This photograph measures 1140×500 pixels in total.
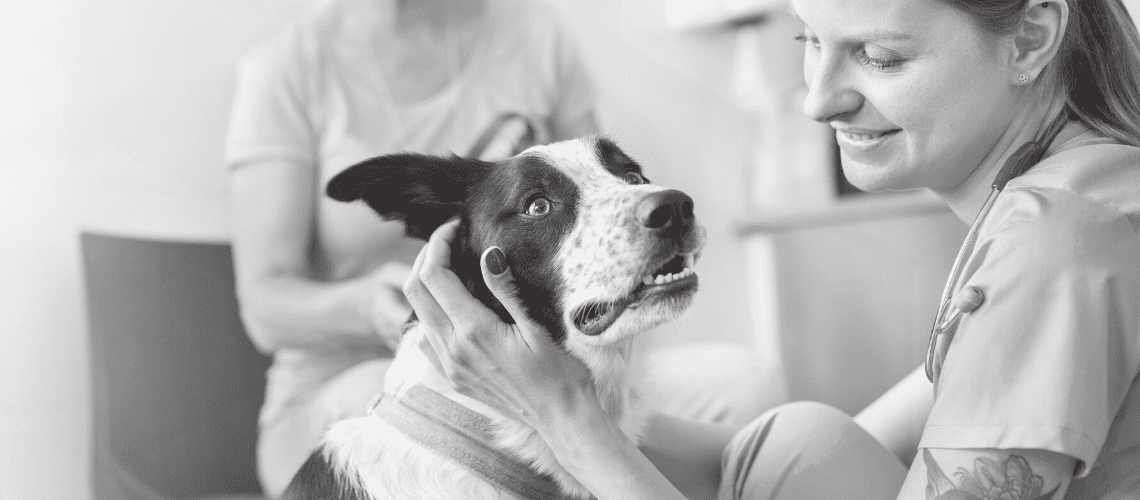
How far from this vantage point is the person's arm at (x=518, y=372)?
92cm

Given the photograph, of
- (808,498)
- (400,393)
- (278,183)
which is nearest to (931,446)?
(808,498)

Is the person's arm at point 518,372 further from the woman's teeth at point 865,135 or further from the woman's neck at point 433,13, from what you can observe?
the woman's neck at point 433,13

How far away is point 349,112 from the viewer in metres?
1.64

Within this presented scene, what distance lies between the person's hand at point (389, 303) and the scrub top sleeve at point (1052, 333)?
86 centimetres

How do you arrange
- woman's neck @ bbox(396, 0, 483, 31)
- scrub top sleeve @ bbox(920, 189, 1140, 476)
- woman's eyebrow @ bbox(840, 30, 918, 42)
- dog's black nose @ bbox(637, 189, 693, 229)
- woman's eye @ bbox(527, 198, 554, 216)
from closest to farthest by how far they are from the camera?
scrub top sleeve @ bbox(920, 189, 1140, 476), woman's eyebrow @ bbox(840, 30, 918, 42), dog's black nose @ bbox(637, 189, 693, 229), woman's eye @ bbox(527, 198, 554, 216), woman's neck @ bbox(396, 0, 483, 31)

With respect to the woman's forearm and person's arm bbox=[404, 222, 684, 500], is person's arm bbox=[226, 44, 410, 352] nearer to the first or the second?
the woman's forearm

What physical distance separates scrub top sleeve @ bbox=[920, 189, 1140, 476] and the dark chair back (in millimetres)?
1263

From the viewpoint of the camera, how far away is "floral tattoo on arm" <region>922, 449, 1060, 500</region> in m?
0.74

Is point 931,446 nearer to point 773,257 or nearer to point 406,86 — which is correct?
point 406,86

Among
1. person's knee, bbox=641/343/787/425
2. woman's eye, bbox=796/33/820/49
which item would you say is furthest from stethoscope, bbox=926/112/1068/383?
person's knee, bbox=641/343/787/425

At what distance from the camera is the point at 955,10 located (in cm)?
84

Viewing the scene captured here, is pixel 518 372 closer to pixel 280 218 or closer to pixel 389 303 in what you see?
pixel 389 303

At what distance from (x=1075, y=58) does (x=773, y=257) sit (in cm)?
199

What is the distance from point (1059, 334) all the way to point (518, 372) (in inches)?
19.2
